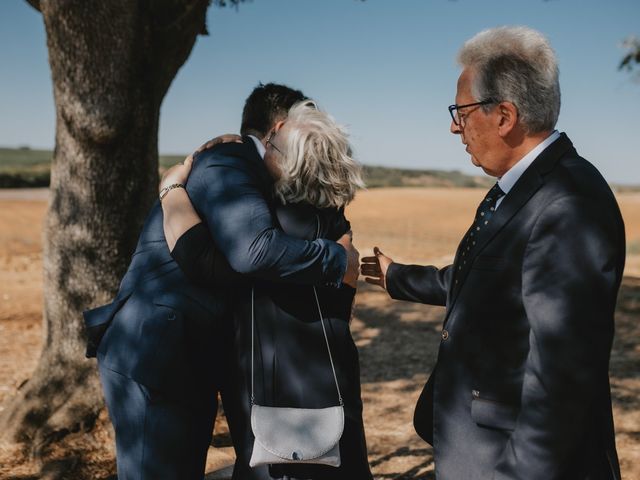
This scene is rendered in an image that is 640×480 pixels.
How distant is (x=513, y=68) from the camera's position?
72.2 inches

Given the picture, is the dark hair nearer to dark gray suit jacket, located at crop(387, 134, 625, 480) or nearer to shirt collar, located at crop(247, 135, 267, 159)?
shirt collar, located at crop(247, 135, 267, 159)

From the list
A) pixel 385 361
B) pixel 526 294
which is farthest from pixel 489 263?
pixel 385 361

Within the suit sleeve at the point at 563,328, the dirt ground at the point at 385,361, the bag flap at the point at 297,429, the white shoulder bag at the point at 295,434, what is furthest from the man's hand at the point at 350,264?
the dirt ground at the point at 385,361

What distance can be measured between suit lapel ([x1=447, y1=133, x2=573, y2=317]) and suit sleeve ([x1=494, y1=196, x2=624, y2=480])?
99mm

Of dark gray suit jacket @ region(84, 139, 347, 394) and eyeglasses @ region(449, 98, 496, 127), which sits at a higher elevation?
eyeglasses @ region(449, 98, 496, 127)

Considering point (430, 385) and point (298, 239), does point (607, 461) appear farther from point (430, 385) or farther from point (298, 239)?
point (298, 239)

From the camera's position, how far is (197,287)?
7.72 ft

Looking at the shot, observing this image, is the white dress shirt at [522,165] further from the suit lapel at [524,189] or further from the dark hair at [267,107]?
the dark hair at [267,107]

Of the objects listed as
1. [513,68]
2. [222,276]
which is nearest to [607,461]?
[513,68]

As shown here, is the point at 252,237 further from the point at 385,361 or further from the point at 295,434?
the point at 385,361

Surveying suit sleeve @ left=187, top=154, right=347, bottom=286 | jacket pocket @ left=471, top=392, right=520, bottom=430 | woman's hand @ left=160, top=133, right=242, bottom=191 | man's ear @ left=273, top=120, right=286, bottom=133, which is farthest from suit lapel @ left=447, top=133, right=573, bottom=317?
woman's hand @ left=160, top=133, right=242, bottom=191

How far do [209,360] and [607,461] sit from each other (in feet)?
4.33

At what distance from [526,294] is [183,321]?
1.17m

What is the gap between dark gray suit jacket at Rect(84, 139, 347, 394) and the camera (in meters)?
2.20
